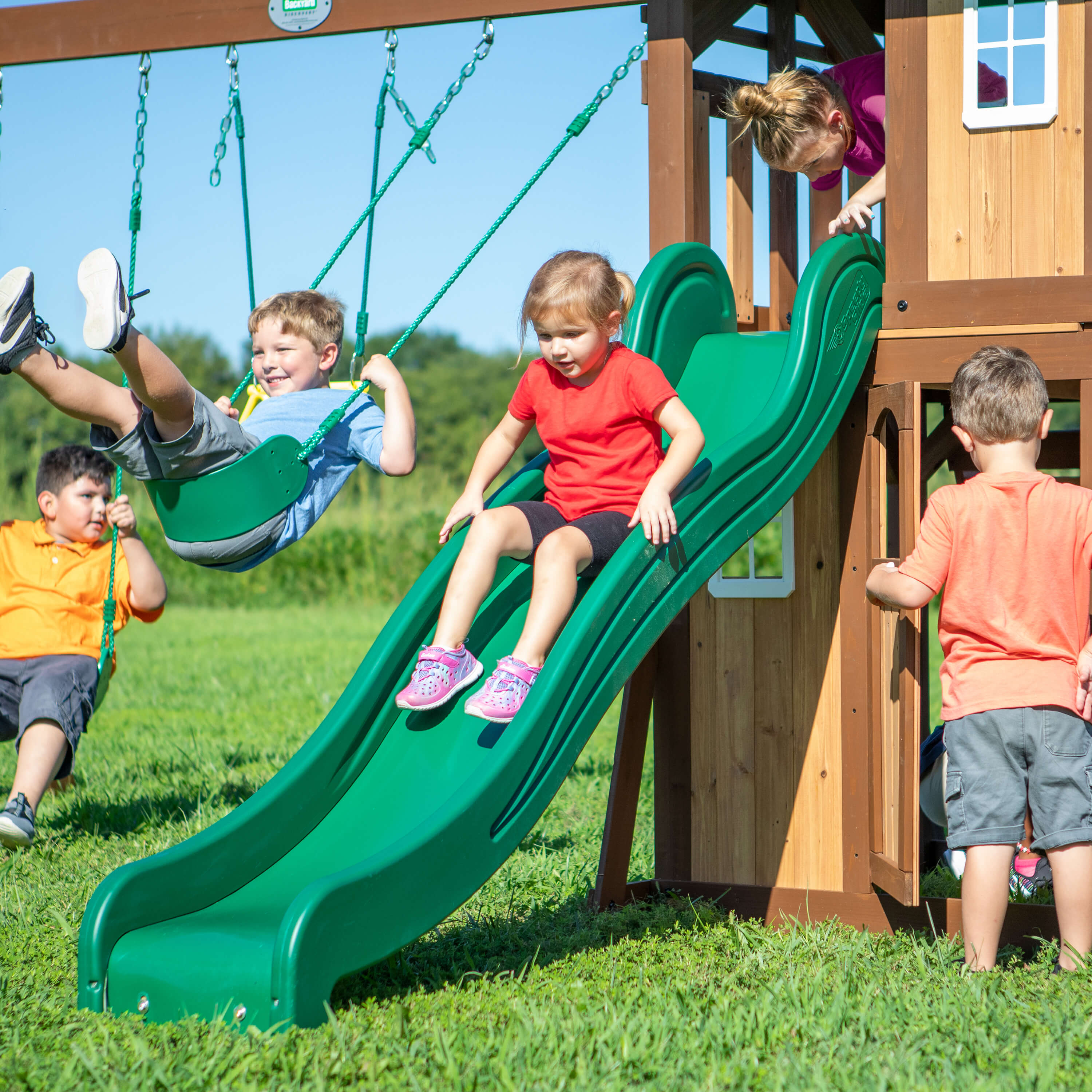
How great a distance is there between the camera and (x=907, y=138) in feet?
13.1

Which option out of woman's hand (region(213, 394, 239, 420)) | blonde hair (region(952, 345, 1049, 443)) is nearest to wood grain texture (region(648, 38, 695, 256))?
blonde hair (region(952, 345, 1049, 443))

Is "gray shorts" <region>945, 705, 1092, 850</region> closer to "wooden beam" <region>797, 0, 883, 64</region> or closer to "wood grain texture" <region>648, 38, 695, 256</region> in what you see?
"wood grain texture" <region>648, 38, 695, 256</region>

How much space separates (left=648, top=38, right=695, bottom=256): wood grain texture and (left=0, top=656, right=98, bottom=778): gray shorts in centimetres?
286

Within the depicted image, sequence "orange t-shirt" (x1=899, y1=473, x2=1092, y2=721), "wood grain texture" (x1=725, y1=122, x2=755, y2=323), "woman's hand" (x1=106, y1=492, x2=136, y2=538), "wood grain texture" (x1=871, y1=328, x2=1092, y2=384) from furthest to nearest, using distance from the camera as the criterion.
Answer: "wood grain texture" (x1=725, y1=122, x2=755, y2=323)
"woman's hand" (x1=106, y1=492, x2=136, y2=538)
"wood grain texture" (x1=871, y1=328, x2=1092, y2=384)
"orange t-shirt" (x1=899, y1=473, x2=1092, y2=721)

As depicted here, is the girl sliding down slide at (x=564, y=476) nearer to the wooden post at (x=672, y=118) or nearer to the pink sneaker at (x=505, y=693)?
the pink sneaker at (x=505, y=693)

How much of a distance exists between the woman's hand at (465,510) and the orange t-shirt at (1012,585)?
4.18 feet

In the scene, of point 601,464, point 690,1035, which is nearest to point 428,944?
point 690,1035

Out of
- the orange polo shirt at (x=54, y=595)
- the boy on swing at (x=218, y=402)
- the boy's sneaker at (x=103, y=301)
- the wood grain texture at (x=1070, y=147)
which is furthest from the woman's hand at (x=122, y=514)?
the wood grain texture at (x=1070, y=147)

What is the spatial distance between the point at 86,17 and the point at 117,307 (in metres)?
2.04

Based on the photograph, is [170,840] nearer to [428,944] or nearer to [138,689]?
[428,944]

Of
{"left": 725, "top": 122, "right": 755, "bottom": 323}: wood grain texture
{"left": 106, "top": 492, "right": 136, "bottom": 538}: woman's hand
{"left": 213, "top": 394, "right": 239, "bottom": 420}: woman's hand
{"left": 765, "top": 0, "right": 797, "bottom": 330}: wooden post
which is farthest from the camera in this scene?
{"left": 765, "top": 0, "right": 797, "bottom": 330}: wooden post

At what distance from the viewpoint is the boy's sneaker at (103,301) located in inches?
128

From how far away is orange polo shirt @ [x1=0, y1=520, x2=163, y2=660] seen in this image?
5.07 metres

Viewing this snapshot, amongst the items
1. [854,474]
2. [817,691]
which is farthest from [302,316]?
[817,691]
